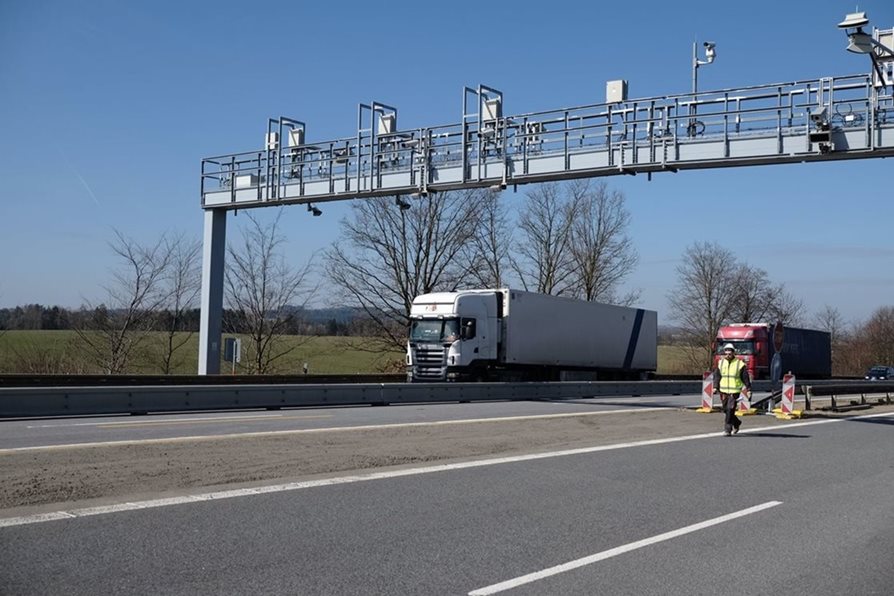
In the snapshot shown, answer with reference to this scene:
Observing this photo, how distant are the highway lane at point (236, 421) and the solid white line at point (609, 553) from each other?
8961mm

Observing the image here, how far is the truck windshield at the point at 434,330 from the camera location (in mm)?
30500

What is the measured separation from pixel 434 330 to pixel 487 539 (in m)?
23.4

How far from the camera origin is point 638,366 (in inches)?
1681

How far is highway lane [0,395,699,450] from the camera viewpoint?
14.2m

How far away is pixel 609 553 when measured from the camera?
724 centimetres

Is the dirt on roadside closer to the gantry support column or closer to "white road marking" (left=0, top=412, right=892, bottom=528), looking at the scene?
"white road marking" (left=0, top=412, right=892, bottom=528)

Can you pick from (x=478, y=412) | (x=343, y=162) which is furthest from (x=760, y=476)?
(x=343, y=162)

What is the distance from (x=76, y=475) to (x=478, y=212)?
40459 millimetres

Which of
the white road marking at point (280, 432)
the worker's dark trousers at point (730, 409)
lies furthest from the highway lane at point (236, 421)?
the worker's dark trousers at point (730, 409)

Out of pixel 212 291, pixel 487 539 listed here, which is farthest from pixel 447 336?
pixel 487 539

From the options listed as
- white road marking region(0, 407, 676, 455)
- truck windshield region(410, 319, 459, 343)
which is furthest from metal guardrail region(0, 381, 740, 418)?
white road marking region(0, 407, 676, 455)

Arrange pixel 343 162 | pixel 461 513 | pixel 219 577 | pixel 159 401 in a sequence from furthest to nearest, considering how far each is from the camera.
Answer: pixel 343 162 → pixel 159 401 → pixel 461 513 → pixel 219 577

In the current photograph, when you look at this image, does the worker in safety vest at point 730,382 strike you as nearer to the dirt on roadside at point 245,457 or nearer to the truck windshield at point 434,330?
the dirt on roadside at point 245,457

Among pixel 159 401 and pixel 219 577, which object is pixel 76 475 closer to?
pixel 219 577
